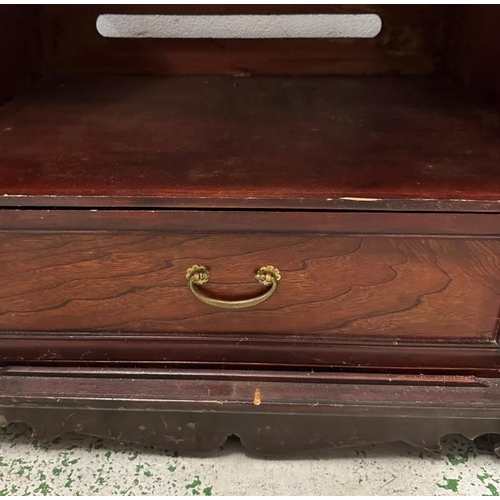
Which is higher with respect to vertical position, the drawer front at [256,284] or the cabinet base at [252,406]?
the drawer front at [256,284]

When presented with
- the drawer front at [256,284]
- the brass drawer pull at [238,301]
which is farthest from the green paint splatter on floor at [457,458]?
the brass drawer pull at [238,301]

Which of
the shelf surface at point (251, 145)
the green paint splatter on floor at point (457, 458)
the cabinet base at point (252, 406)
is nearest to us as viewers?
the shelf surface at point (251, 145)

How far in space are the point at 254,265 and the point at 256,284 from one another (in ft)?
0.09

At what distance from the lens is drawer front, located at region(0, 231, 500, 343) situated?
629 mm

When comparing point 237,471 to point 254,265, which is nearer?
point 254,265

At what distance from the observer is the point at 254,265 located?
2.12 feet

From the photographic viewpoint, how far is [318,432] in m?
0.75

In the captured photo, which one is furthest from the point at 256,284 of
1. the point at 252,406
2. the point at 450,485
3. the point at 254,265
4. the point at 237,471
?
the point at 450,485

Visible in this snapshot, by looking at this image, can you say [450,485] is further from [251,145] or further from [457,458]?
[251,145]

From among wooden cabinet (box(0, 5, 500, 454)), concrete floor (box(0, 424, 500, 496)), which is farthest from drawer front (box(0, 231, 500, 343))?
concrete floor (box(0, 424, 500, 496))

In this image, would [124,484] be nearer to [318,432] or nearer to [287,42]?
[318,432]

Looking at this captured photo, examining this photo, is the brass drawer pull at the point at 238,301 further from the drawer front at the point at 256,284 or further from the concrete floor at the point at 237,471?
the concrete floor at the point at 237,471

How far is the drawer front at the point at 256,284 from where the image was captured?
0.63m

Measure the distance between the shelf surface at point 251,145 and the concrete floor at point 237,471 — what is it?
15.8 inches
